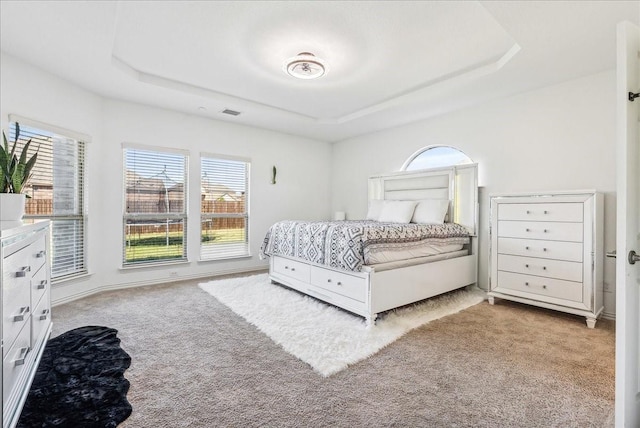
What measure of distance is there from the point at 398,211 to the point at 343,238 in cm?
160

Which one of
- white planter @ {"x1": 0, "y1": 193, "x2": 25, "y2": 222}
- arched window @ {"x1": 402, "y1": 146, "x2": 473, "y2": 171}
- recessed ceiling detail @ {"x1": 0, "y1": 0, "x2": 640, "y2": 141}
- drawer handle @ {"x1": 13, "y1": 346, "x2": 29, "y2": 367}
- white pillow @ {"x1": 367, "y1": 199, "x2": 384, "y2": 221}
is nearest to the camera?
drawer handle @ {"x1": 13, "y1": 346, "x2": 29, "y2": 367}

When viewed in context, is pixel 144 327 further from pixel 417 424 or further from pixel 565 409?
pixel 565 409

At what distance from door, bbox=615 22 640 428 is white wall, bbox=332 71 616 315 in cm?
226

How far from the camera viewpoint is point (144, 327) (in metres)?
2.70

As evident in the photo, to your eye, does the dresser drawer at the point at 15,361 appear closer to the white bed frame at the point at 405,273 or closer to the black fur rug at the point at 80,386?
the black fur rug at the point at 80,386

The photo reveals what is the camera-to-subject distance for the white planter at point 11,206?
1937 millimetres

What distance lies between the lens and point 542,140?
3432 millimetres

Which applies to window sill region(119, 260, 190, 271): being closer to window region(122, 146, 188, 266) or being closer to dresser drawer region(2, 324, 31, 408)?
window region(122, 146, 188, 266)

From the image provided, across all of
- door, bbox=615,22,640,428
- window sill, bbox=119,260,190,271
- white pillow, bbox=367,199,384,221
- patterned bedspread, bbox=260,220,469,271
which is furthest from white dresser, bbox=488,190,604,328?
window sill, bbox=119,260,190,271

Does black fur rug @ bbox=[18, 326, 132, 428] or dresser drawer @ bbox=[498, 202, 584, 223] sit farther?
dresser drawer @ bbox=[498, 202, 584, 223]

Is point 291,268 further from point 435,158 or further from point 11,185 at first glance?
point 435,158

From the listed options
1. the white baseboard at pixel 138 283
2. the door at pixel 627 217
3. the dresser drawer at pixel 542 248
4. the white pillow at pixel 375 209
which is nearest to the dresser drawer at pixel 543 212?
the dresser drawer at pixel 542 248

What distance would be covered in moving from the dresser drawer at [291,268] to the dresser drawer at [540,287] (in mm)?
2165

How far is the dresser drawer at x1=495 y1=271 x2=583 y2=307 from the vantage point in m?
2.85
